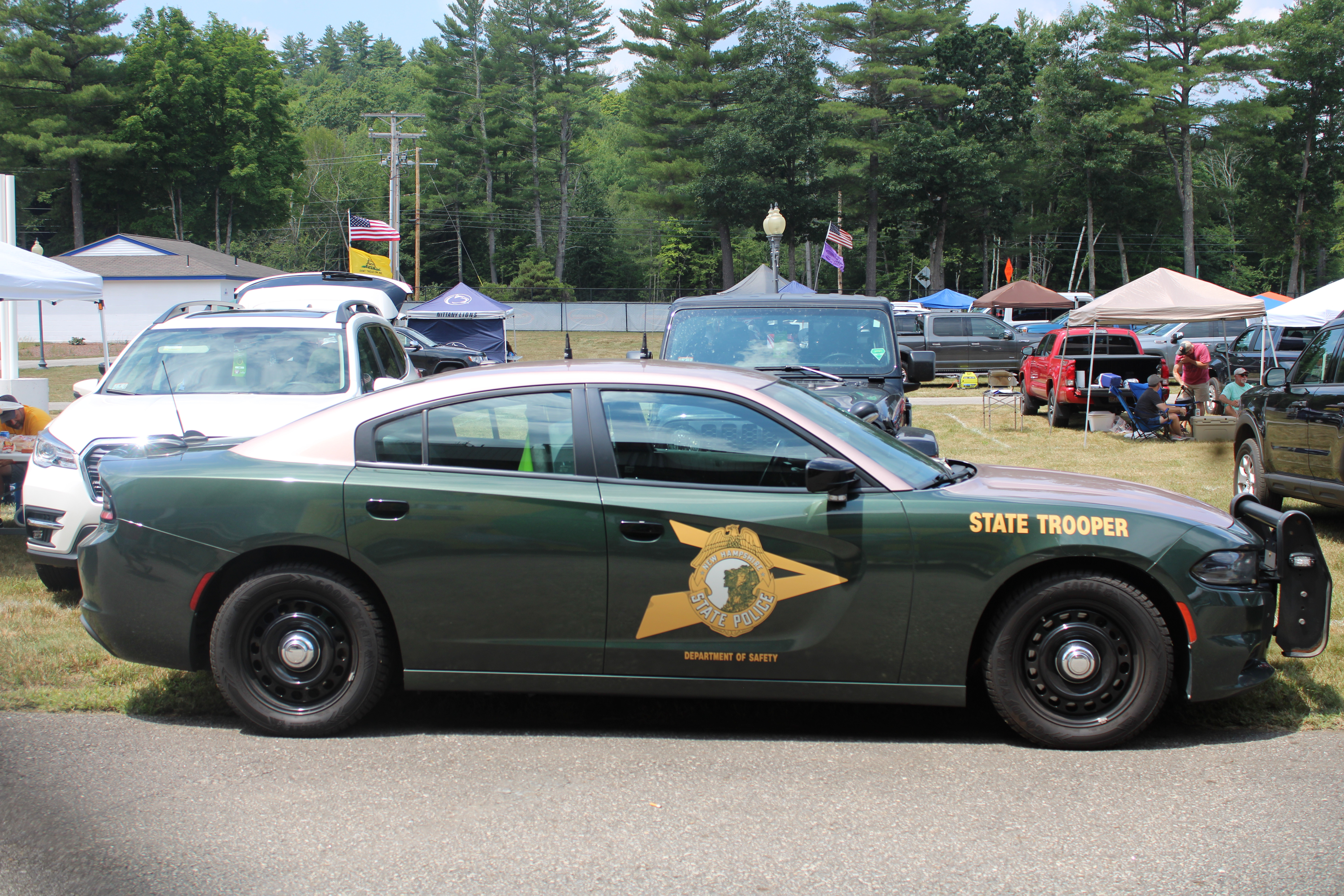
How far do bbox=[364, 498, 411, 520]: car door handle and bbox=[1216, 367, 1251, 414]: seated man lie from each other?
15.3 m

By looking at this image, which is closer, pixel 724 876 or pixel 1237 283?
pixel 724 876


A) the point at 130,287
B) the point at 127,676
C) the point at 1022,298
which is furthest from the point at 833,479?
the point at 130,287

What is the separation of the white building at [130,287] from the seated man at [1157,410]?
40558 millimetres

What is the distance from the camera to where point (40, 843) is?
336 centimetres

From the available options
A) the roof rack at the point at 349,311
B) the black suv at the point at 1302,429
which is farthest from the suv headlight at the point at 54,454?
the black suv at the point at 1302,429

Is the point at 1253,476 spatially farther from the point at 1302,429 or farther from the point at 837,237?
the point at 837,237

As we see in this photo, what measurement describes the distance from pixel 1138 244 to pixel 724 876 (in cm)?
7338

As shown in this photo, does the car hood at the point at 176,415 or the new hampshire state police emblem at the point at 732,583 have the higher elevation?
the car hood at the point at 176,415

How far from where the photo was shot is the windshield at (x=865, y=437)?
14.1 ft

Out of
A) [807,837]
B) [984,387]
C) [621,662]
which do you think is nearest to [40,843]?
[621,662]

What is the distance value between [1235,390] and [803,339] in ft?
36.6

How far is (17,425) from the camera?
877 centimetres

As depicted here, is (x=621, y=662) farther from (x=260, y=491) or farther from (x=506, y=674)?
(x=260, y=491)

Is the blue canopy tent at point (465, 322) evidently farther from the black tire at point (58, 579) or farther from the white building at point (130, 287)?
the white building at point (130, 287)
